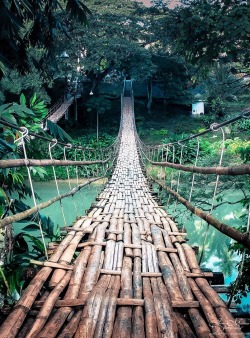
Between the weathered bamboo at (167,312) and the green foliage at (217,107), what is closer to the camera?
the weathered bamboo at (167,312)

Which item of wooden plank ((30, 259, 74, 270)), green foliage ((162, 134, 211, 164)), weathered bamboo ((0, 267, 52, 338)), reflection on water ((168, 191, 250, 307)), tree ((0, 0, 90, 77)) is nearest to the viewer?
weathered bamboo ((0, 267, 52, 338))

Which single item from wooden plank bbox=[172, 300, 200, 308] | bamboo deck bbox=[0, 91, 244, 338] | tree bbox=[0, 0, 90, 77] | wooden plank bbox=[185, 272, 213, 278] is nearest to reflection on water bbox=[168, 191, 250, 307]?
tree bbox=[0, 0, 90, 77]

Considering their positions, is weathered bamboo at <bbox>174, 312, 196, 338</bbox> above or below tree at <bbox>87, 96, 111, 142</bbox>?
below

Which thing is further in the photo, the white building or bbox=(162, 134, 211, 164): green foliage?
the white building

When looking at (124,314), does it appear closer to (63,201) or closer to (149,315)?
(149,315)

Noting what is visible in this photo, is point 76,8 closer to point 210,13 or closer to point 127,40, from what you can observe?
point 210,13

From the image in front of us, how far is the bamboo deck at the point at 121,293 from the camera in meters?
0.84

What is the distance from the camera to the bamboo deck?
84cm

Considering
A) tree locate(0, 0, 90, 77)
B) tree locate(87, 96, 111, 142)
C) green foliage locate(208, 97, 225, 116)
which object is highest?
green foliage locate(208, 97, 225, 116)

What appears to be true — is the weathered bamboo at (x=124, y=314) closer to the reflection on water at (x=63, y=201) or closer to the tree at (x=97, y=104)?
the reflection on water at (x=63, y=201)

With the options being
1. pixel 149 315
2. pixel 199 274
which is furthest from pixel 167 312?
pixel 199 274

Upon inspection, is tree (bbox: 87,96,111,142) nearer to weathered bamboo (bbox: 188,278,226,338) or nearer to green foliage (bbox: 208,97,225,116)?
green foliage (bbox: 208,97,225,116)

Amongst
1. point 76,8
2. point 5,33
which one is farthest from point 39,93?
point 5,33

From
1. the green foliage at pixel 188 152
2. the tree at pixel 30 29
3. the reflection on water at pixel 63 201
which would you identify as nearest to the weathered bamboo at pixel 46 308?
the tree at pixel 30 29
